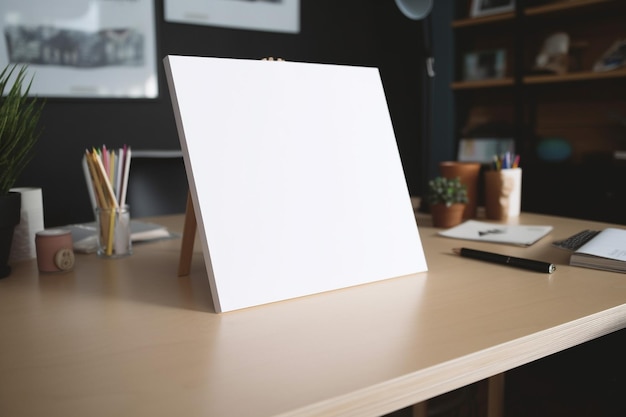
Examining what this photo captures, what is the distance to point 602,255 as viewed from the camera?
872mm

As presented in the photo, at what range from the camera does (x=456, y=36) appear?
3.63 m

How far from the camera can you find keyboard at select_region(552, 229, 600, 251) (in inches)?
39.1

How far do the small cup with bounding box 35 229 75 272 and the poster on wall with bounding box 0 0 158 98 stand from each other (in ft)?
6.41

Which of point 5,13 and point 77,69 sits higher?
point 5,13

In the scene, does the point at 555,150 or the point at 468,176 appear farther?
the point at 555,150

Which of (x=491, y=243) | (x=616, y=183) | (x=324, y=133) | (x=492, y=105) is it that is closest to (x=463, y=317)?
(x=324, y=133)

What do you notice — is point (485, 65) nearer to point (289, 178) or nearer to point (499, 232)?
point (499, 232)

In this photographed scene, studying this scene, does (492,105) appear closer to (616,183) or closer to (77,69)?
(616,183)

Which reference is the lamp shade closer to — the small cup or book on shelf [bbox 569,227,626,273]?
book on shelf [bbox 569,227,626,273]

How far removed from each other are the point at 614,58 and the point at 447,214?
6.99ft

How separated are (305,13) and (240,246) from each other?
2939mm

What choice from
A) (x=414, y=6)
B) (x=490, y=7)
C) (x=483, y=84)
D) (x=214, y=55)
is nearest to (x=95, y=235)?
(x=414, y=6)

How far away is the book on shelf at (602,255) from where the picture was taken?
855 mm

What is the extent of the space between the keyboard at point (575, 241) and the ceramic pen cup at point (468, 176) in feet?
1.08
